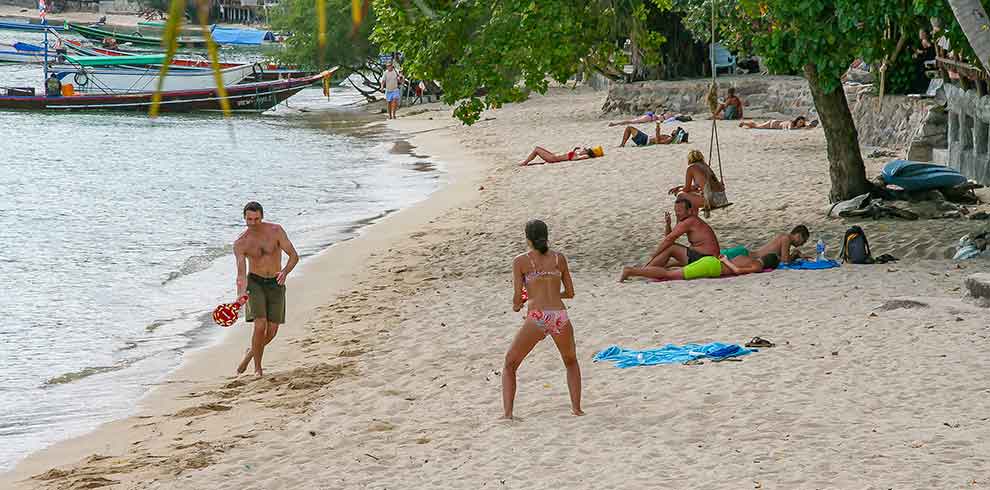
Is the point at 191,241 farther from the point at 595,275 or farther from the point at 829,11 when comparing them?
the point at 829,11

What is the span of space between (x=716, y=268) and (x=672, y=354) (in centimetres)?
345

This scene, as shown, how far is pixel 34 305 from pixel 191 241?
18.0 ft

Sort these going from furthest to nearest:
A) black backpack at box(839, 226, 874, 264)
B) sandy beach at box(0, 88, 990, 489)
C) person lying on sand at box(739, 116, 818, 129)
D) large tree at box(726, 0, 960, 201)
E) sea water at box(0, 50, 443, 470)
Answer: person lying on sand at box(739, 116, 818, 129) < black backpack at box(839, 226, 874, 264) < large tree at box(726, 0, 960, 201) < sea water at box(0, 50, 443, 470) < sandy beach at box(0, 88, 990, 489)

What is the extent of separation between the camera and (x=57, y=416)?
1052cm

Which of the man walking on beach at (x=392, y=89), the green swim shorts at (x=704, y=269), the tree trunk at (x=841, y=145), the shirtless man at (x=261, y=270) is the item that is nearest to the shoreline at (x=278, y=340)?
the shirtless man at (x=261, y=270)

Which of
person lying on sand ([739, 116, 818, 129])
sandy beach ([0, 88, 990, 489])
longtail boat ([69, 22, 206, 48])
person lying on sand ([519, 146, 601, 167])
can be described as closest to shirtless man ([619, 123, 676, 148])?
person lying on sand ([519, 146, 601, 167])

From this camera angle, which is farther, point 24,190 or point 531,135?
point 531,135

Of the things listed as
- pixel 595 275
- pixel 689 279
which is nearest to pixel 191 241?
pixel 595 275

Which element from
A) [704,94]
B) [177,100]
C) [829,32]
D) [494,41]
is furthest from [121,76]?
[829,32]

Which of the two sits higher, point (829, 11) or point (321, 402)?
point (829, 11)

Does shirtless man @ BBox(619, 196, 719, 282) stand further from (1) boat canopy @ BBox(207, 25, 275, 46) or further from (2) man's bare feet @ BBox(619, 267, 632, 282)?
(1) boat canopy @ BBox(207, 25, 275, 46)

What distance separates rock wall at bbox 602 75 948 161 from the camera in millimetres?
23625

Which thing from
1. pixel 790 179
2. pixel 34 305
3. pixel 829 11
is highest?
pixel 829 11

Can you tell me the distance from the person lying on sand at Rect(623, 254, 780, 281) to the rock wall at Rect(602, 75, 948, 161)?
10579 millimetres
